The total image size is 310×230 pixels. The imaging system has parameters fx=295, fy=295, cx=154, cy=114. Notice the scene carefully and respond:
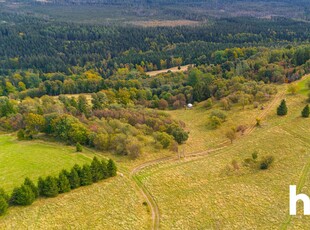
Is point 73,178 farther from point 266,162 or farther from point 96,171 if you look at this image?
point 266,162

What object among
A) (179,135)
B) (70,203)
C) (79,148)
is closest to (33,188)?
(70,203)

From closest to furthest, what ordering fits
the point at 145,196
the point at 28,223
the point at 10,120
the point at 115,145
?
1. the point at 28,223
2. the point at 145,196
3. the point at 115,145
4. the point at 10,120

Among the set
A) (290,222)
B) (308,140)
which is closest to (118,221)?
(290,222)

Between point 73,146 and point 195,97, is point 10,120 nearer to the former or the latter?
point 73,146

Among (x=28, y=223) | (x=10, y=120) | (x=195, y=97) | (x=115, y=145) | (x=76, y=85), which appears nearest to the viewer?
(x=28, y=223)

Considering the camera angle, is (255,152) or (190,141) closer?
(255,152)
